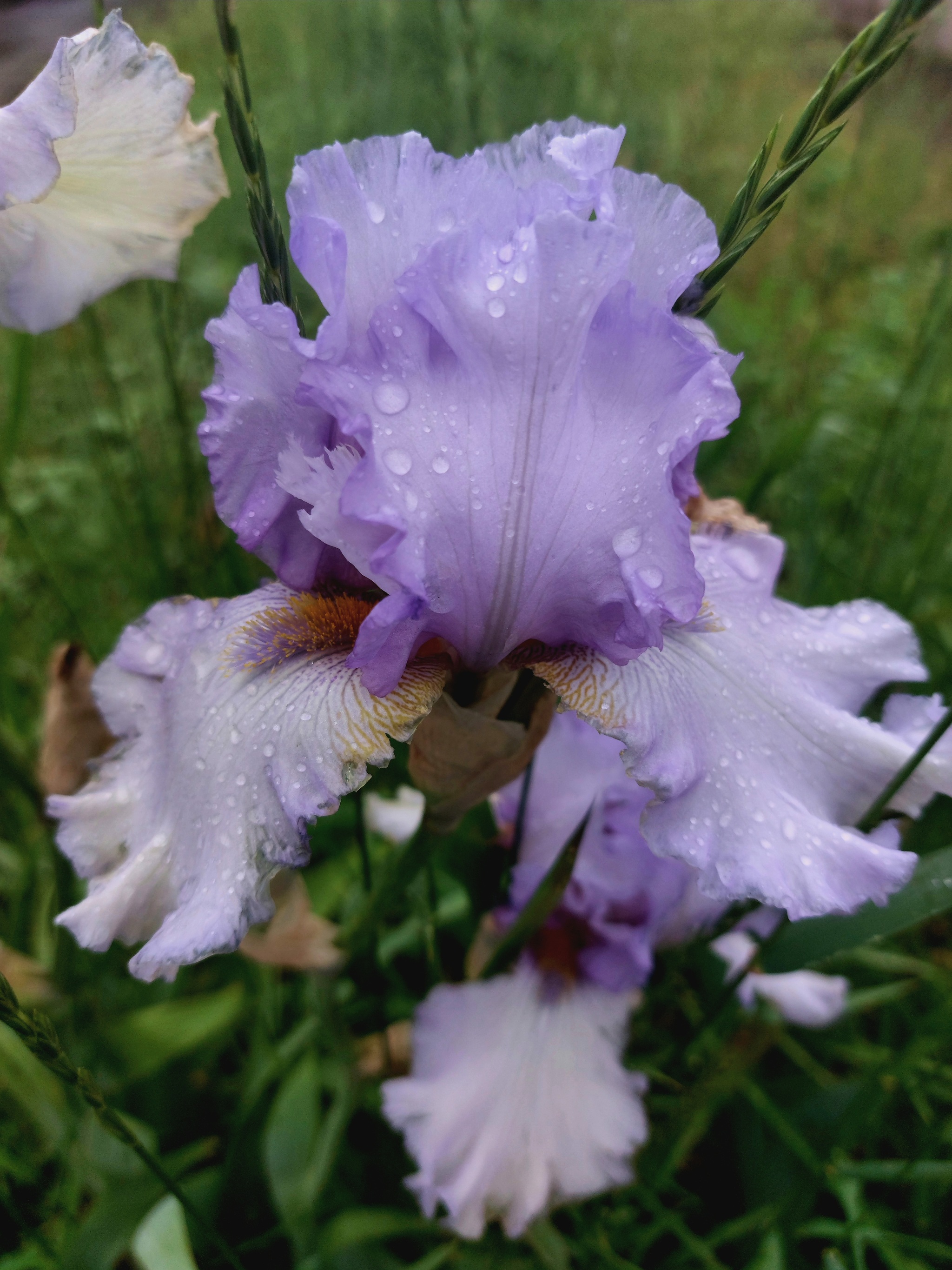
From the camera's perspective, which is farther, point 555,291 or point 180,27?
point 180,27

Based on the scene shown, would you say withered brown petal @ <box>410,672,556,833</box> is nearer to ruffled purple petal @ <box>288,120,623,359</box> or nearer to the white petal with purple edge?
ruffled purple petal @ <box>288,120,623,359</box>

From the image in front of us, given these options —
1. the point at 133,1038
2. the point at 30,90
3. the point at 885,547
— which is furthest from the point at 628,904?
the point at 885,547

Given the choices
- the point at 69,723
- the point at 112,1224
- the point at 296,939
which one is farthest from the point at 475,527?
the point at 112,1224

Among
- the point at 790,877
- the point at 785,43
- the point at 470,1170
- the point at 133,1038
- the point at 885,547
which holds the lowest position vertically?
the point at 133,1038

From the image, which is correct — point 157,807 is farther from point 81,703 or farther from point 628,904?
point 628,904

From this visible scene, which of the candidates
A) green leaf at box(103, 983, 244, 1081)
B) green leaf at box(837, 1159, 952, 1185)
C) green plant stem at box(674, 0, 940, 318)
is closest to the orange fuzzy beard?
green plant stem at box(674, 0, 940, 318)

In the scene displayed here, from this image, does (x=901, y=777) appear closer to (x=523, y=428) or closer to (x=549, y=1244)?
(x=523, y=428)
